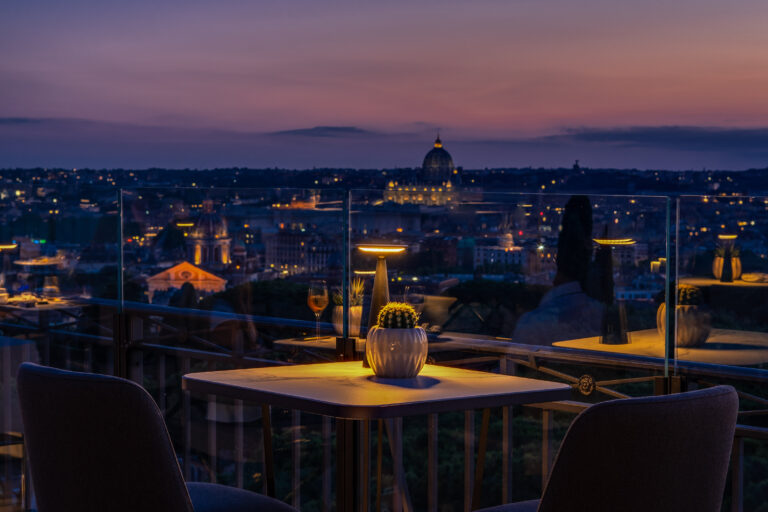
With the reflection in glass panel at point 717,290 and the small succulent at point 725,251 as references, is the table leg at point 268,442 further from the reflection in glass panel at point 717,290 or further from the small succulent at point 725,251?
the small succulent at point 725,251

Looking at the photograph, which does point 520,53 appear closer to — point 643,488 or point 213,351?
point 213,351

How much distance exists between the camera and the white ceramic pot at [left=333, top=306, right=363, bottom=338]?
3.05 m

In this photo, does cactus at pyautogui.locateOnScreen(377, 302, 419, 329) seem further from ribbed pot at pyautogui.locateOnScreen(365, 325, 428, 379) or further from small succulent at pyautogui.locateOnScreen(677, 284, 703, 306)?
small succulent at pyautogui.locateOnScreen(677, 284, 703, 306)

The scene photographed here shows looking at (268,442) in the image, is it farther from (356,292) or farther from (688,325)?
(688,325)

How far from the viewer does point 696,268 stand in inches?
96.8

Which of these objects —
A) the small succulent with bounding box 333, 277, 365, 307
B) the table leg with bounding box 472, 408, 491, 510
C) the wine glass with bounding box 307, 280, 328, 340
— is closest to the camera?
the table leg with bounding box 472, 408, 491, 510

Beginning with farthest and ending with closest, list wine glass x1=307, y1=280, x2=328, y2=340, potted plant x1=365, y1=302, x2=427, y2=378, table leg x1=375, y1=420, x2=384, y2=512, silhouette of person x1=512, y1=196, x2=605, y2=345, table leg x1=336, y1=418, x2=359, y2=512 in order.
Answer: table leg x1=375, y1=420, x2=384, y2=512
wine glass x1=307, y1=280, x2=328, y2=340
silhouette of person x1=512, y1=196, x2=605, y2=345
potted plant x1=365, y1=302, x2=427, y2=378
table leg x1=336, y1=418, x2=359, y2=512

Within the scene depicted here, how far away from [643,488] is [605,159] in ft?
47.9

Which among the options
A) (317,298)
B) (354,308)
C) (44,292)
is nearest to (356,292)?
(354,308)

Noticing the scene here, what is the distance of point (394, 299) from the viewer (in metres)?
2.83

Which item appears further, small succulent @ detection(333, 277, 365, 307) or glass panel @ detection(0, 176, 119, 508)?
glass panel @ detection(0, 176, 119, 508)

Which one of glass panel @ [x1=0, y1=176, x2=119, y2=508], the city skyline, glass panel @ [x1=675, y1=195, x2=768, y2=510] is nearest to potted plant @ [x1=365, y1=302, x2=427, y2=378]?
glass panel @ [x1=675, y1=195, x2=768, y2=510]

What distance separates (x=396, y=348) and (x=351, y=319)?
625 mm

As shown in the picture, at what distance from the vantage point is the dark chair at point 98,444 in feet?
5.42
